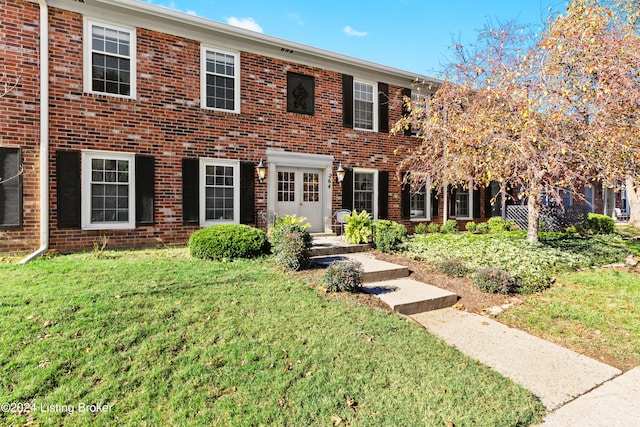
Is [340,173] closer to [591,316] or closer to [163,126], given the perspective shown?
[163,126]

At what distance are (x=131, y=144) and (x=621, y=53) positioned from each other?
31.3ft

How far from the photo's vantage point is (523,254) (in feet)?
25.3

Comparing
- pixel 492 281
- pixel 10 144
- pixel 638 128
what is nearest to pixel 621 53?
pixel 638 128

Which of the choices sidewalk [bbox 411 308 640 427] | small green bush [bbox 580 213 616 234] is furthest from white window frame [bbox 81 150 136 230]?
small green bush [bbox 580 213 616 234]

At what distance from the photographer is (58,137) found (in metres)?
7.27

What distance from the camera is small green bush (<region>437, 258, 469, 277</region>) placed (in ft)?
21.8

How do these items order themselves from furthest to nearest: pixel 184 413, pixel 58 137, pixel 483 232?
pixel 483 232 < pixel 58 137 < pixel 184 413

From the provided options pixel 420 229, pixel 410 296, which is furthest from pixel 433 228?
pixel 410 296

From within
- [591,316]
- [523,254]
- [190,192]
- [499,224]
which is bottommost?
[591,316]

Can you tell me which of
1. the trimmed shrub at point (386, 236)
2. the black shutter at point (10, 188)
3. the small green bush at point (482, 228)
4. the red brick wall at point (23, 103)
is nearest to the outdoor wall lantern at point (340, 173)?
the trimmed shrub at point (386, 236)

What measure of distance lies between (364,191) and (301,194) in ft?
7.62

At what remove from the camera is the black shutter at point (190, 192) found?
8.41m

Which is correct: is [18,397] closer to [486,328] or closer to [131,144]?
[486,328]

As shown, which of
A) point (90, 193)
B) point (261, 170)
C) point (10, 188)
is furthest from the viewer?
point (261, 170)
